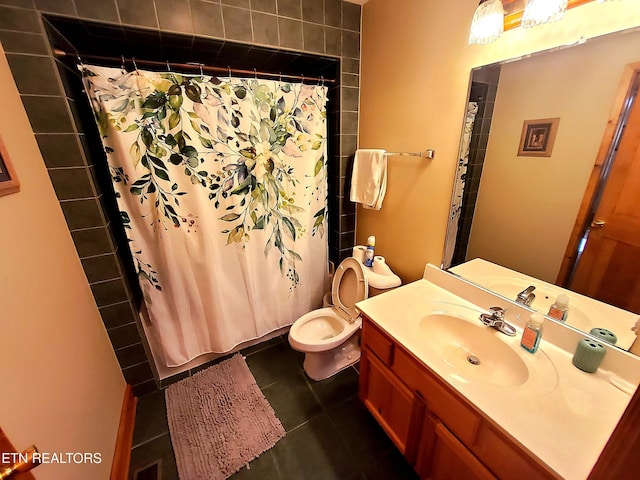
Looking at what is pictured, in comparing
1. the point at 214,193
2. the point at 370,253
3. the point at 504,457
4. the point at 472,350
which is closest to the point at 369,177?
the point at 370,253

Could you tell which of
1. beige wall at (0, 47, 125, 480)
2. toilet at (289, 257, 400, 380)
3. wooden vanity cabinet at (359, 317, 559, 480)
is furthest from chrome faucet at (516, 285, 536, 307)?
beige wall at (0, 47, 125, 480)

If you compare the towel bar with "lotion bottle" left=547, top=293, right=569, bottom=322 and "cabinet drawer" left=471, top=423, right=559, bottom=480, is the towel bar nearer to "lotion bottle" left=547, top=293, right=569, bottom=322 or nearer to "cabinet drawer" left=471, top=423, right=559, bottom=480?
"lotion bottle" left=547, top=293, right=569, bottom=322

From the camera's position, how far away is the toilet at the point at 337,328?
1635 millimetres

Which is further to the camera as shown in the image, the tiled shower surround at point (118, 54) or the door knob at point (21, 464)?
the tiled shower surround at point (118, 54)

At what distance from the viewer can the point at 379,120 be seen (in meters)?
1.70

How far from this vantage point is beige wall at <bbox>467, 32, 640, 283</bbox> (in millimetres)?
869

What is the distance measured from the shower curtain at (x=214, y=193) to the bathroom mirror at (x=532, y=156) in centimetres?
96

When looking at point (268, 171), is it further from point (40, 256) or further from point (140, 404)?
point (140, 404)

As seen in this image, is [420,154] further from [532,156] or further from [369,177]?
[532,156]

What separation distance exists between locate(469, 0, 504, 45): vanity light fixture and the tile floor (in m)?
1.93

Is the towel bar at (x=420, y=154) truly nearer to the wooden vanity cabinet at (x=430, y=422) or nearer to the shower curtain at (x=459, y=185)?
the shower curtain at (x=459, y=185)

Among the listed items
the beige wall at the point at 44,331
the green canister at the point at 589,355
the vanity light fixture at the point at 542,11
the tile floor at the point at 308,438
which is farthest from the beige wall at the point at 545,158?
the beige wall at the point at 44,331

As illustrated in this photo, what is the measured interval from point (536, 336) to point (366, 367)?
756 mm

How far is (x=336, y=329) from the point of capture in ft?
6.02
